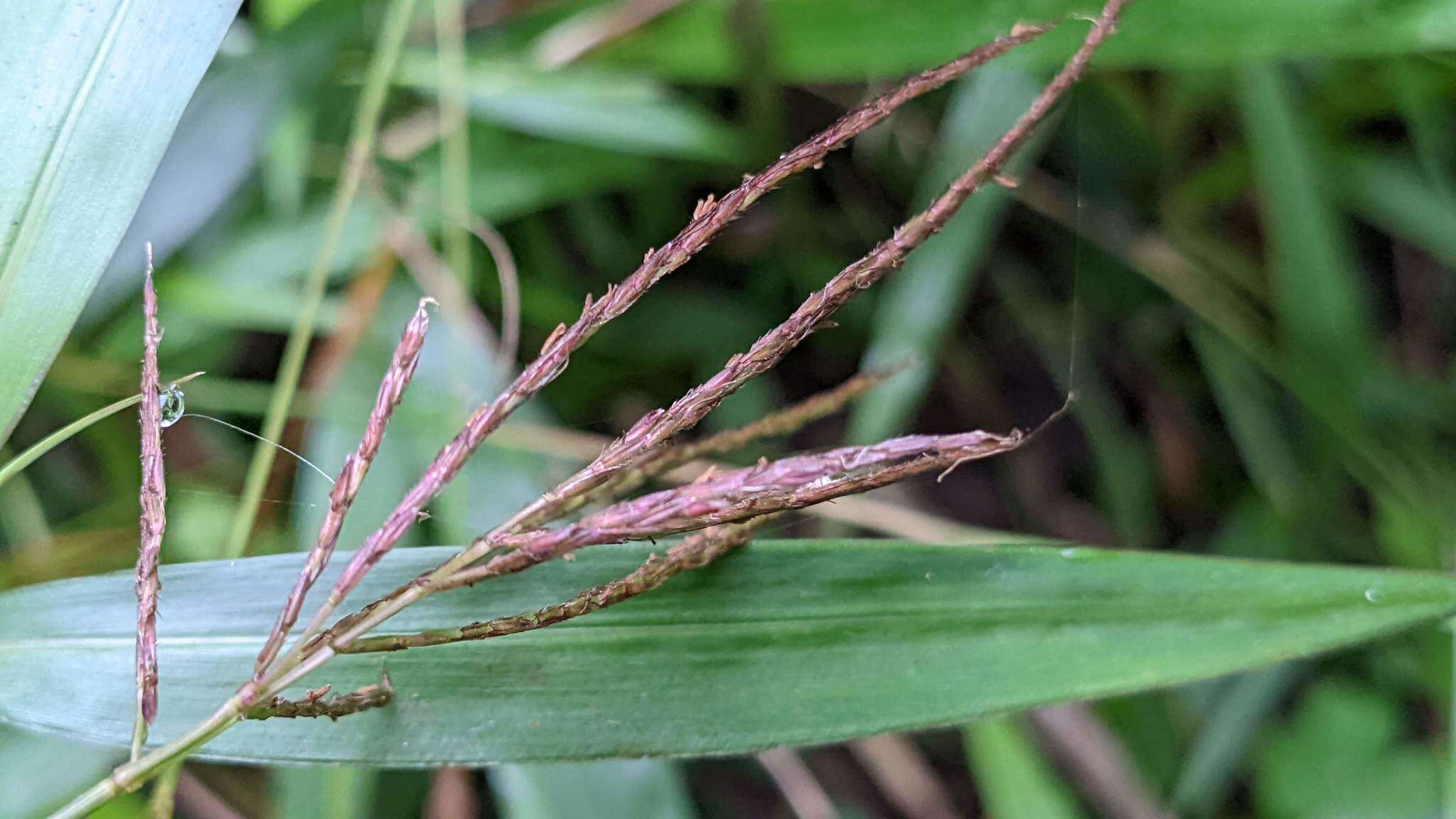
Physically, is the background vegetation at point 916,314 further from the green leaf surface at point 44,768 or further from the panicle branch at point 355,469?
the panicle branch at point 355,469

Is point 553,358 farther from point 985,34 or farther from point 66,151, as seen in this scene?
point 985,34

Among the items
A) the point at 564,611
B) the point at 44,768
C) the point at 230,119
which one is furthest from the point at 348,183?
the point at 564,611

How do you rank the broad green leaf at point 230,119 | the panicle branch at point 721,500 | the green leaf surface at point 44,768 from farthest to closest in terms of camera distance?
the broad green leaf at point 230,119
the green leaf surface at point 44,768
the panicle branch at point 721,500

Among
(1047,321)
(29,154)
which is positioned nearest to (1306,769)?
(1047,321)

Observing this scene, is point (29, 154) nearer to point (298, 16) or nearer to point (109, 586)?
point (109, 586)

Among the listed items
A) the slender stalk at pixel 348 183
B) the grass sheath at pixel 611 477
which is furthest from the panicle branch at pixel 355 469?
the slender stalk at pixel 348 183

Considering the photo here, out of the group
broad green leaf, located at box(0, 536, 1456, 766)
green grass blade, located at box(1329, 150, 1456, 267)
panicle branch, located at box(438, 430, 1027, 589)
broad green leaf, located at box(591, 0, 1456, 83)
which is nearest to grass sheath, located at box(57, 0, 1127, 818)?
panicle branch, located at box(438, 430, 1027, 589)
